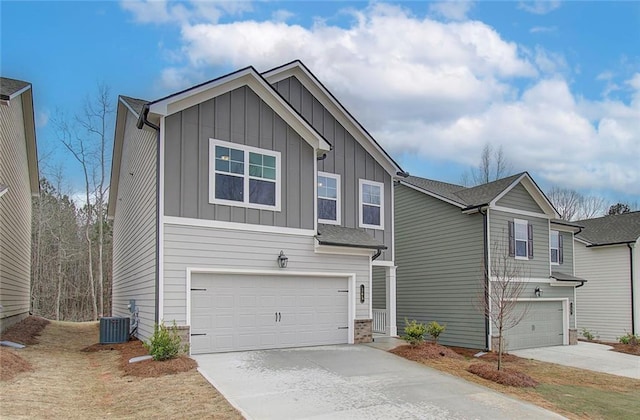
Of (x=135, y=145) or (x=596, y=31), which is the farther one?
(x=596, y=31)

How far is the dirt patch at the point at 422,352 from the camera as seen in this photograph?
450 inches

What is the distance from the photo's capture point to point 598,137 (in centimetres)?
3131

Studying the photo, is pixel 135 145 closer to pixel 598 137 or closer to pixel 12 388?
pixel 12 388

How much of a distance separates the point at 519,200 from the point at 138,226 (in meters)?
12.9

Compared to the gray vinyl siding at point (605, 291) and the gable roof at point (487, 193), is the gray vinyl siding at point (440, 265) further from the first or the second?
the gray vinyl siding at point (605, 291)

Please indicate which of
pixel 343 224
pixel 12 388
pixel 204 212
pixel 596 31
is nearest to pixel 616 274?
pixel 596 31

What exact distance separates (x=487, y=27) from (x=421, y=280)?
9.44 m

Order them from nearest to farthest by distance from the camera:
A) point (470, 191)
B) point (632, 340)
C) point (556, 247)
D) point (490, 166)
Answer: point (632, 340), point (470, 191), point (556, 247), point (490, 166)

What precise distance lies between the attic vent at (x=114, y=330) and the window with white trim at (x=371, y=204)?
7.30 metres

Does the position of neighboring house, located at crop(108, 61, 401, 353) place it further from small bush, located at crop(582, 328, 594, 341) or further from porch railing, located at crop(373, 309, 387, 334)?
small bush, located at crop(582, 328, 594, 341)

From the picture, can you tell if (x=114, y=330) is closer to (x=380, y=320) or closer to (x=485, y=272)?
(x=380, y=320)

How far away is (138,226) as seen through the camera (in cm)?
1359

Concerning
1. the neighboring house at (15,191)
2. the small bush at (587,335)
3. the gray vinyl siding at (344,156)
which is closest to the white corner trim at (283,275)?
the gray vinyl siding at (344,156)

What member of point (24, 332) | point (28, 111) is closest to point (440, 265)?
point (24, 332)
